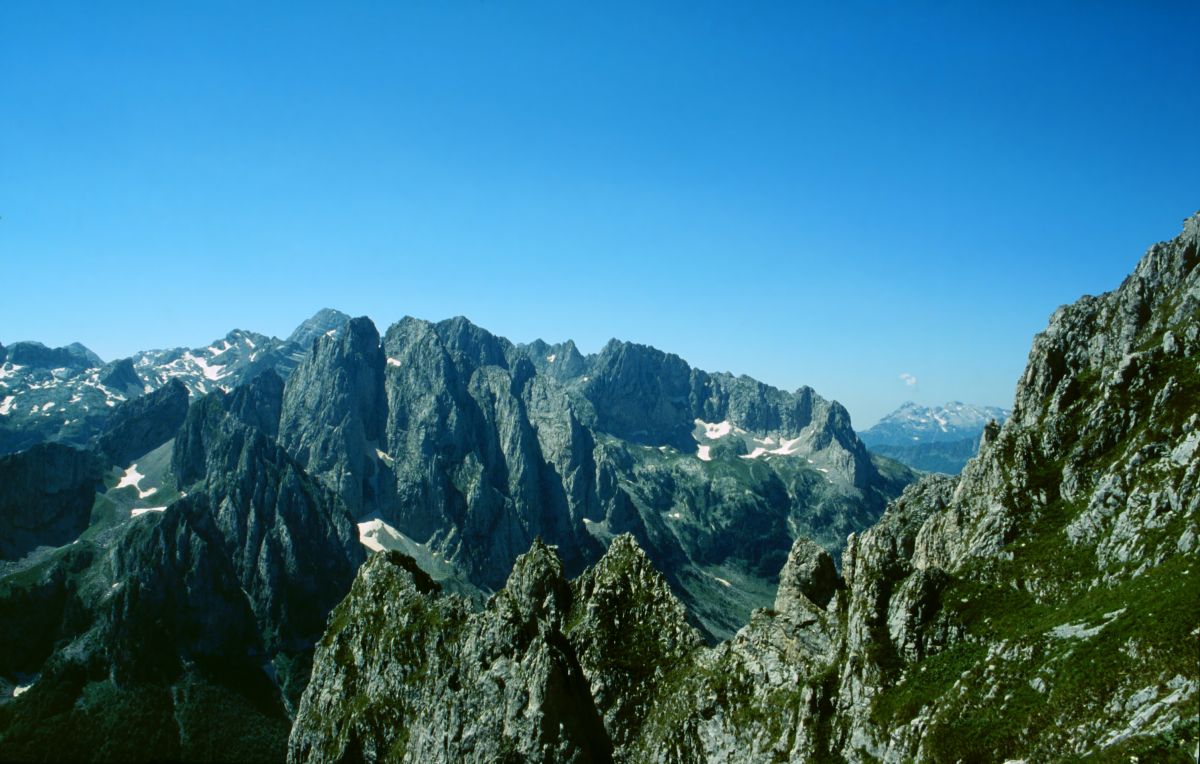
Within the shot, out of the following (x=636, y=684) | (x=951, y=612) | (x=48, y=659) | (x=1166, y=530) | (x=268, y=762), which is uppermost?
(x=1166, y=530)

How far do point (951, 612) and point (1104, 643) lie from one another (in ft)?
35.0

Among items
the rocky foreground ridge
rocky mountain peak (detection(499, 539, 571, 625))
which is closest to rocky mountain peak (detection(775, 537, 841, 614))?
the rocky foreground ridge

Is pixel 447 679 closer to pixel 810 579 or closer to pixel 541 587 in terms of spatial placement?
pixel 541 587

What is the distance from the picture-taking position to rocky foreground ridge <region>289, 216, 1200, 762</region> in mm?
35719

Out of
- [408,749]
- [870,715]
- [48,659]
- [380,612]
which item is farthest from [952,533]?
[48,659]

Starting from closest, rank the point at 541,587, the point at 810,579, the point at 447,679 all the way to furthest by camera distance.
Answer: the point at 810,579 → the point at 447,679 → the point at 541,587

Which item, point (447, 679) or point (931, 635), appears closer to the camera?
point (931, 635)

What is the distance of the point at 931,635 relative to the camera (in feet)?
149

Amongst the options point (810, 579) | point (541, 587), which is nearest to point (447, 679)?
point (541, 587)

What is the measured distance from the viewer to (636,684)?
198ft

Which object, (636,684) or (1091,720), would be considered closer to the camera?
(1091,720)

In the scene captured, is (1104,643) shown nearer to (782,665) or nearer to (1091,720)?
(1091,720)

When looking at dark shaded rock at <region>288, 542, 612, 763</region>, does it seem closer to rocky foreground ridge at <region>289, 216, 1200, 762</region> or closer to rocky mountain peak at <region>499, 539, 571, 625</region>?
rocky mountain peak at <region>499, 539, 571, 625</region>

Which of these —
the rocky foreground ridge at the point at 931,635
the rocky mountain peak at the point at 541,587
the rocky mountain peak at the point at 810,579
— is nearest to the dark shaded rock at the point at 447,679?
the rocky mountain peak at the point at 541,587
